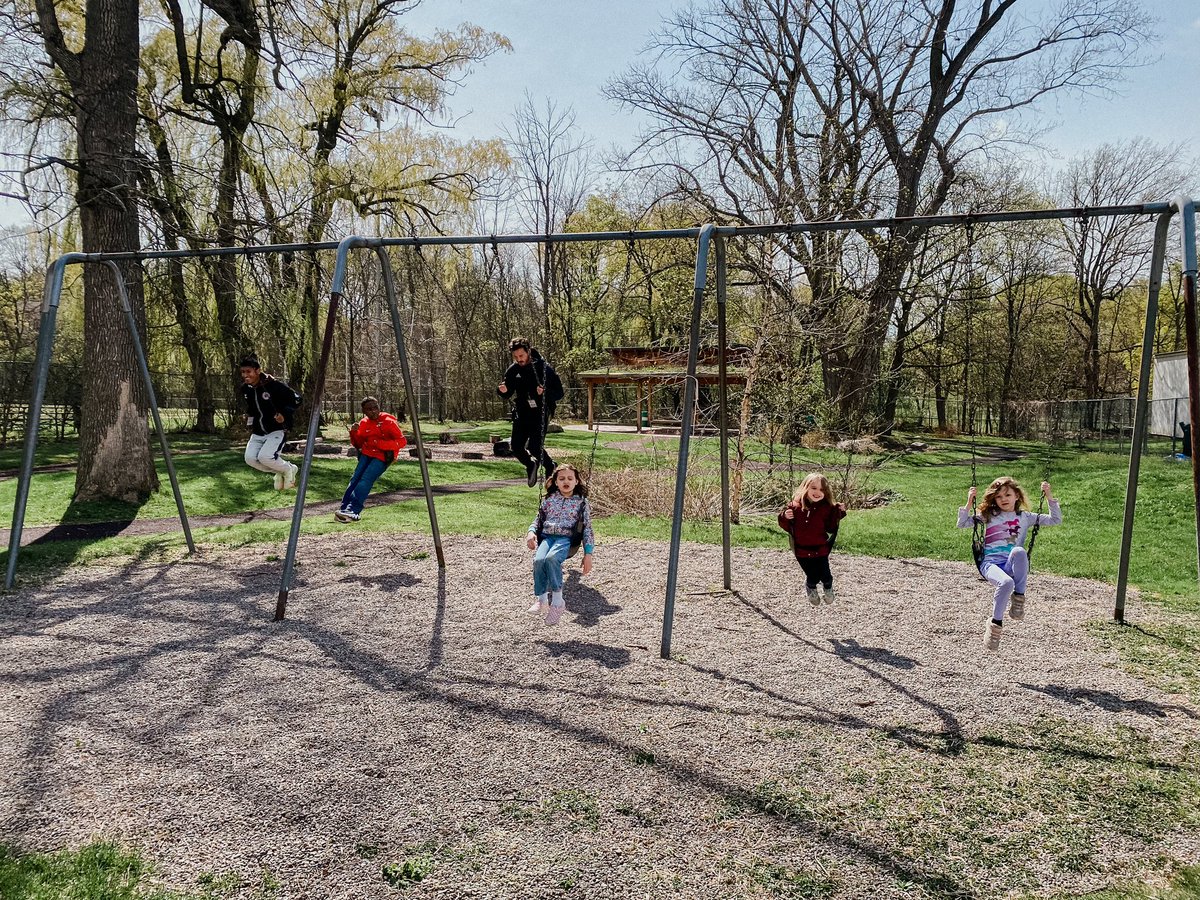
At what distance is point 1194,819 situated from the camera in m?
3.00

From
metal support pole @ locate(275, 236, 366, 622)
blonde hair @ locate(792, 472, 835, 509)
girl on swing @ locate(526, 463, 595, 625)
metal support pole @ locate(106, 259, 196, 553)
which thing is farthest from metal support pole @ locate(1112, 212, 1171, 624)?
metal support pole @ locate(106, 259, 196, 553)

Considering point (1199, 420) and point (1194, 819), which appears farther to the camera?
point (1199, 420)

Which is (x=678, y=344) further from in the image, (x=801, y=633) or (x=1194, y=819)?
(x=1194, y=819)

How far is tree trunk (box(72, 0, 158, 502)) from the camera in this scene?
9.59 metres

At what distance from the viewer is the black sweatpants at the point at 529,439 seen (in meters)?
7.09

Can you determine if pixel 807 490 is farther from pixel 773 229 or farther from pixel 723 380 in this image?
pixel 773 229

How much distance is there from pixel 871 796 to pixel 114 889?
282 centimetres

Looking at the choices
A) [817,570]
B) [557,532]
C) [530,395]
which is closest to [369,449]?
[530,395]

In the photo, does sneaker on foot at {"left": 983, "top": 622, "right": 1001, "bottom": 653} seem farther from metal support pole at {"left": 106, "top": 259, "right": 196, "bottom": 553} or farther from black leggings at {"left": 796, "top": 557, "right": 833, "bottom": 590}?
metal support pole at {"left": 106, "top": 259, "right": 196, "bottom": 553}

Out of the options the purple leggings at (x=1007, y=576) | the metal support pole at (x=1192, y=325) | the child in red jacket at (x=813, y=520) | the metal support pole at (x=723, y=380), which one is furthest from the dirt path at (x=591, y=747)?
the metal support pole at (x=1192, y=325)

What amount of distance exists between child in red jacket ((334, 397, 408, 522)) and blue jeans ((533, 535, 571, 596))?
246 cm

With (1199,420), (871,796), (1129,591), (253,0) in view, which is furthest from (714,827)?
(253,0)

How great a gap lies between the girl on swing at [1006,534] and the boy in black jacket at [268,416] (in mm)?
6046

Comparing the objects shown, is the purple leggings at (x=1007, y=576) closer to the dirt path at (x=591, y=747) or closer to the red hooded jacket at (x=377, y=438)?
the dirt path at (x=591, y=747)
